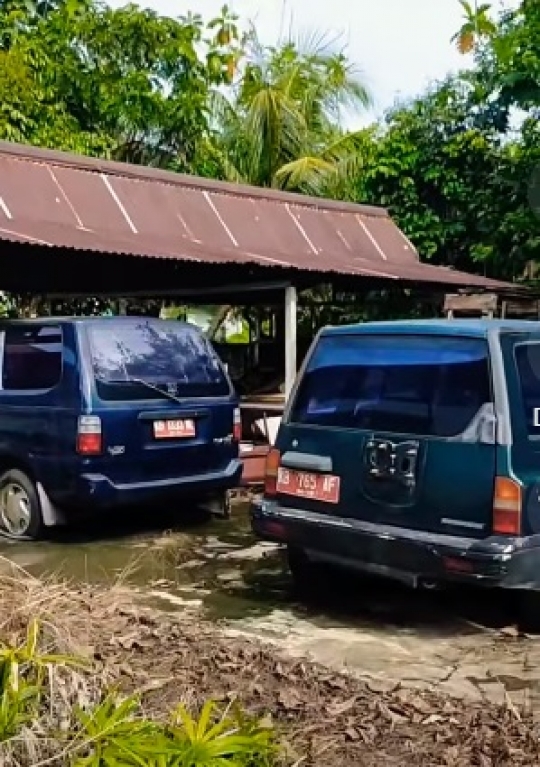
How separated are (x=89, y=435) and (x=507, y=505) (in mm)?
3235

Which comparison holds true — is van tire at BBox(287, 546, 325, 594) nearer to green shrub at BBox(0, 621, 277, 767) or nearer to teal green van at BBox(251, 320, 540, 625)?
teal green van at BBox(251, 320, 540, 625)

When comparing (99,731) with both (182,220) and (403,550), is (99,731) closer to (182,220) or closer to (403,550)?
(403,550)

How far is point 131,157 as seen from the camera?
66.2ft

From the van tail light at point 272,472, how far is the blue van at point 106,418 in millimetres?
1591

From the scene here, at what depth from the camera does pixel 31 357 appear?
7.36m

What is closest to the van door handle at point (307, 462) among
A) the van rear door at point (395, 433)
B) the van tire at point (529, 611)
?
the van rear door at point (395, 433)

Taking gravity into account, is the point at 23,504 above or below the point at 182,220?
below

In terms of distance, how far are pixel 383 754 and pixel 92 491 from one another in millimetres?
3781

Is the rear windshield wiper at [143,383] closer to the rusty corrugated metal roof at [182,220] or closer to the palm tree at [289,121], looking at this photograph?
the rusty corrugated metal roof at [182,220]

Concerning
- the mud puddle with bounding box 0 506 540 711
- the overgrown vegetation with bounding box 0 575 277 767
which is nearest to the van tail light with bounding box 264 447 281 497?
the mud puddle with bounding box 0 506 540 711

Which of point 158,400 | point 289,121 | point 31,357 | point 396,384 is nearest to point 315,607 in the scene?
point 396,384

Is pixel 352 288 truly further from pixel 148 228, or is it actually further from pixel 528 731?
pixel 528 731

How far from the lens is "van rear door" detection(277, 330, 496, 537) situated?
189 inches

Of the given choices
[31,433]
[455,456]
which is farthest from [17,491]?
[455,456]
